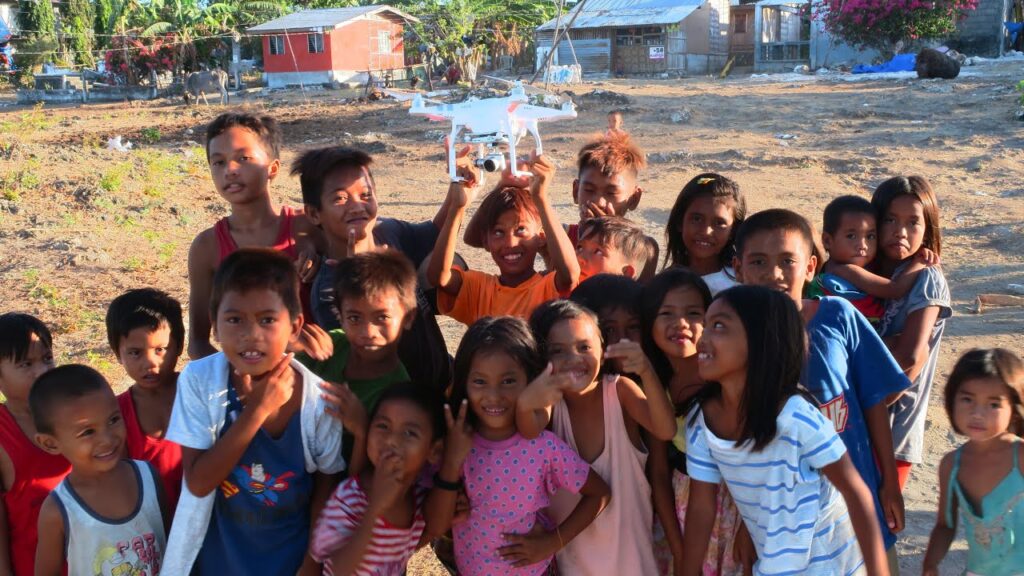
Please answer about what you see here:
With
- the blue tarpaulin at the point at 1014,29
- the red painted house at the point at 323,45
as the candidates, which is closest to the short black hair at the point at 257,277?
the blue tarpaulin at the point at 1014,29

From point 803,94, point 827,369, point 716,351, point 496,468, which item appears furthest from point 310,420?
point 803,94

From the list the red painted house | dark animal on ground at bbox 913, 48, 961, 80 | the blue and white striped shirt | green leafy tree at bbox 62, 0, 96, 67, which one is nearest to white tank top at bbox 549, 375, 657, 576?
the blue and white striped shirt

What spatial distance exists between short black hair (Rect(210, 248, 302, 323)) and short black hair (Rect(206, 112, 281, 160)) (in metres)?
0.79

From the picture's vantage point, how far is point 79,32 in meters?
35.8

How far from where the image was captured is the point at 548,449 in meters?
2.23

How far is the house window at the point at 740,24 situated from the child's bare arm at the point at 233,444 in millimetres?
34714

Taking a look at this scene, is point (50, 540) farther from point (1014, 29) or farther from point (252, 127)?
point (1014, 29)

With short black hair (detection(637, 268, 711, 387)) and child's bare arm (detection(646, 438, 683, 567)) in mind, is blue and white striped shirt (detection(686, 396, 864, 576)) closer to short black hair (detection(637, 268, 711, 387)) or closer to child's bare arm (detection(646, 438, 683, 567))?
child's bare arm (detection(646, 438, 683, 567))

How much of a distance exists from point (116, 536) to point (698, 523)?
151cm

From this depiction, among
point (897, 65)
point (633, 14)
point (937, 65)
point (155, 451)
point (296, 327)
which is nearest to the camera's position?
point (296, 327)

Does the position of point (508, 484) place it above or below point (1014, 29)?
below

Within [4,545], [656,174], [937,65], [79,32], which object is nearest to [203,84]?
[79,32]

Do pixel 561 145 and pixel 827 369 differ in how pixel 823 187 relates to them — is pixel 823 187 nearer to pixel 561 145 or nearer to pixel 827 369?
pixel 561 145

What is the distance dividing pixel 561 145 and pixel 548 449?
12.5 m
